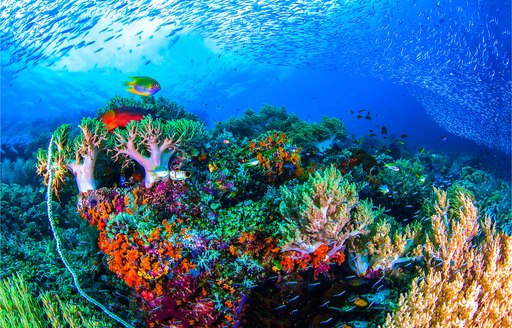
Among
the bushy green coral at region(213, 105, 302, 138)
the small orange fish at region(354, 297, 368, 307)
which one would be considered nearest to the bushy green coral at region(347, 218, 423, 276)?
the small orange fish at region(354, 297, 368, 307)

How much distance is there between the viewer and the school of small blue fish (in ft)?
71.3

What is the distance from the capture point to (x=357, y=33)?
1460 inches

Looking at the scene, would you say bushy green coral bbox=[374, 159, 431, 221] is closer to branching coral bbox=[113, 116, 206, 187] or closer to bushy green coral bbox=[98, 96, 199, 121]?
branching coral bbox=[113, 116, 206, 187]

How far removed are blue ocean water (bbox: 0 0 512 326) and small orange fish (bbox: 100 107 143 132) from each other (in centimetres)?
718

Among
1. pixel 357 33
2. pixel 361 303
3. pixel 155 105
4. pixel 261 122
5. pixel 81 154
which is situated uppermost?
pixel 81 154

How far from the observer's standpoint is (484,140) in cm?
2431

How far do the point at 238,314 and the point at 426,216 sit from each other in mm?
4113

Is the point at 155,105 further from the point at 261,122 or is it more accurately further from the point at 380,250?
the point at 380,250

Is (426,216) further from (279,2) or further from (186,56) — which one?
(186,56)

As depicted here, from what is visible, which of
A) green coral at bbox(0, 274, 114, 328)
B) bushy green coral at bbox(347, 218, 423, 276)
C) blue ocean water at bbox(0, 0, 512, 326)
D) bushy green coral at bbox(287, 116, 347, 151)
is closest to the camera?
green coral at bbox(0, 274, 114, 328)

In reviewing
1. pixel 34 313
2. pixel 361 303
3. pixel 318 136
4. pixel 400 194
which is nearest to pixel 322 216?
pixel 361 303

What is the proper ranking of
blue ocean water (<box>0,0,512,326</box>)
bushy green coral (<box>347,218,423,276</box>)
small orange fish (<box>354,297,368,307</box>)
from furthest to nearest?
blue ocean water (<box>0,0,512,326</box>) < bushy green coral (<box>347,218,423,276</box>) < small orange fish (<box>354,297,368,307</box>)

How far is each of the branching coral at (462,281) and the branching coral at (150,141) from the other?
13.0 feet

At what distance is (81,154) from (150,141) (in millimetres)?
1349
